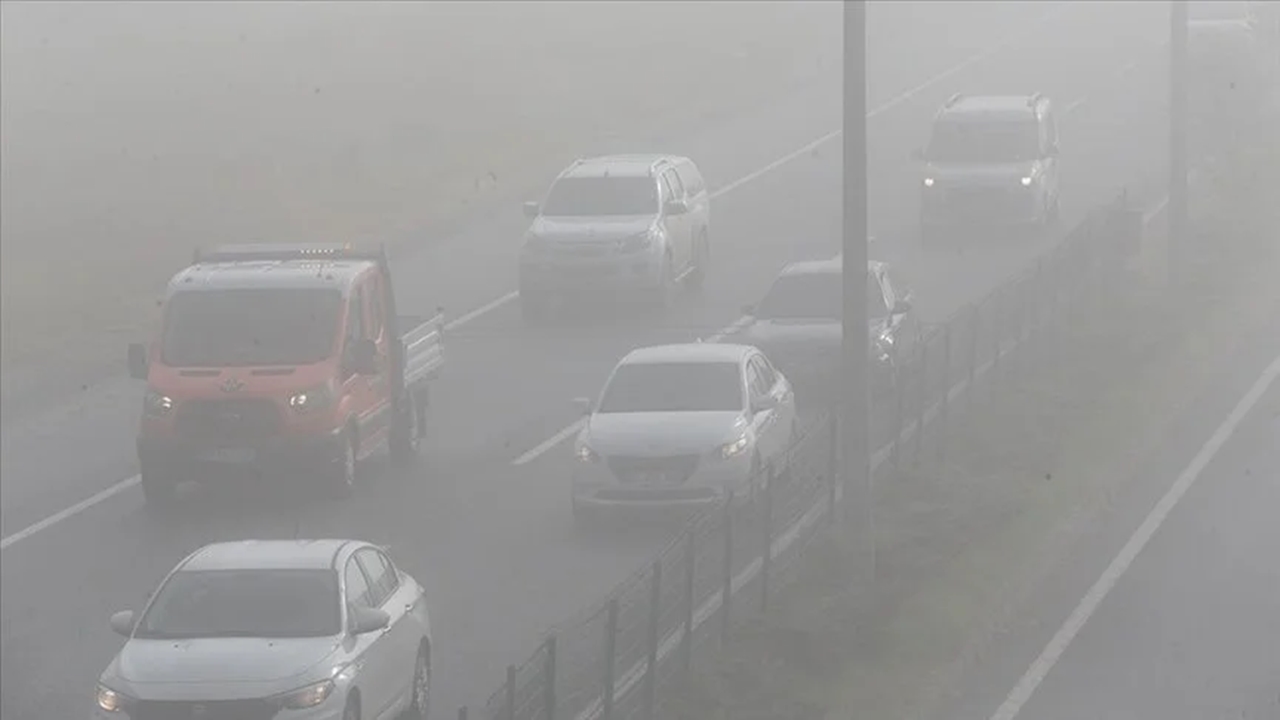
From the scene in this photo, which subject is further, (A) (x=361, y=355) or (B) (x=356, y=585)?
(A) (x=361, y=355)

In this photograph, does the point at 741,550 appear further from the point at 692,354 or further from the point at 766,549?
the point at 692,354

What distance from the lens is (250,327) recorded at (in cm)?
2438

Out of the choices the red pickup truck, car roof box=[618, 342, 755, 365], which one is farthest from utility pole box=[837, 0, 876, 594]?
the red pickup truck

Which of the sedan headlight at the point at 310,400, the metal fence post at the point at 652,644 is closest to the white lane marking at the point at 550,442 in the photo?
the sedan headlight at the point at 310,400

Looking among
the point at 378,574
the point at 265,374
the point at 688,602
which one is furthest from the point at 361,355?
the point at 688,602

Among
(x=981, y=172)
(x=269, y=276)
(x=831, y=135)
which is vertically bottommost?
(x=831, y=135)

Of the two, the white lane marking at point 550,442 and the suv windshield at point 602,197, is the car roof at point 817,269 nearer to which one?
the white lane marking at point 550,442

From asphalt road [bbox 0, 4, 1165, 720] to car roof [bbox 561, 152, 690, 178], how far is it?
2010 mm

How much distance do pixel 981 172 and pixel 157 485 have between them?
19.0 metres

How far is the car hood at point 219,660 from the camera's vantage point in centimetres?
1480

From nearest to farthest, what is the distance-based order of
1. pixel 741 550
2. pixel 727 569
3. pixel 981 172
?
pixel 727 569 → pixel 741 550 → pixel 981 172

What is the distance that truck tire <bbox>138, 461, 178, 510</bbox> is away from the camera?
79.0ft

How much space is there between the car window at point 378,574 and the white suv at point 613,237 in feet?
57.7

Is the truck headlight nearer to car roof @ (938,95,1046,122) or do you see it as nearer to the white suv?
the white suv
